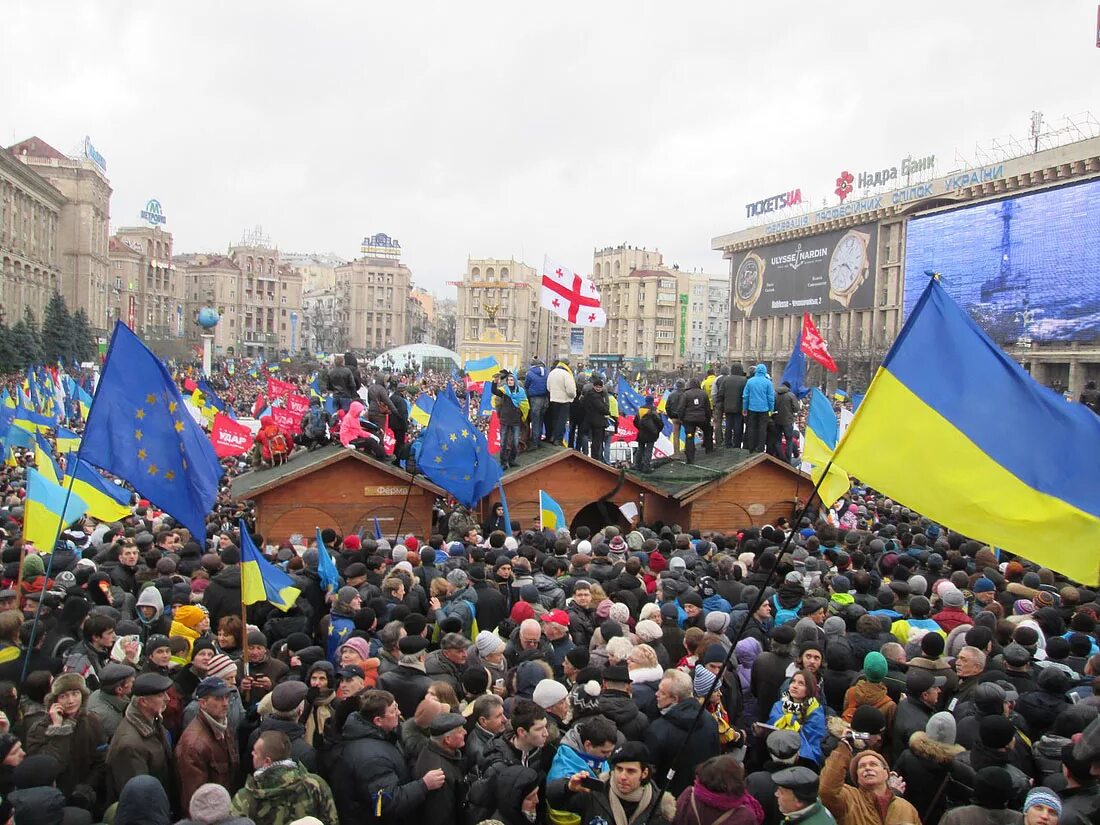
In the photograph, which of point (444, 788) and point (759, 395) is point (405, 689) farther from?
point (759, 395)

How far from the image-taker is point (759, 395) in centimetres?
1602

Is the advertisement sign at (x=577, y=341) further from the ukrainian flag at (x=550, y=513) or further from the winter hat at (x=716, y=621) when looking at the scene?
the winter hat at (x=716, y=621)

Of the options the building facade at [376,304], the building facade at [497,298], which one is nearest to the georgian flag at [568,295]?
the building facade at [497,298]

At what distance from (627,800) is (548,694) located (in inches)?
35.7

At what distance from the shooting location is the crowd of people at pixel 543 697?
4.46 m

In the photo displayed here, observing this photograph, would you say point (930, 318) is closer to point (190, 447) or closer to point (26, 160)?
point (190, 447)

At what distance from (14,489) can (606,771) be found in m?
13.2

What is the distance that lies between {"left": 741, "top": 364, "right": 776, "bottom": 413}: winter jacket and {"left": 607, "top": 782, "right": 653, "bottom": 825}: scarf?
39.4 feet

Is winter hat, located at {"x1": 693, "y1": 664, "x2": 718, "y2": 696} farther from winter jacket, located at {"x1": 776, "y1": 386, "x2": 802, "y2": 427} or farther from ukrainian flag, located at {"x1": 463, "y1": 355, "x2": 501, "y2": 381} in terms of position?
ukrainian flag, located at {"x1": 463, "y1": 355, "x2": 501, "y2": 381}

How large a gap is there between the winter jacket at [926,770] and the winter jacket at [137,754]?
3859mm

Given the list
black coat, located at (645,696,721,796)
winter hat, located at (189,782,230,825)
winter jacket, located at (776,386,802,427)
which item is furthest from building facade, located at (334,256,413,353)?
winter hat, located at (189,782,230,825)

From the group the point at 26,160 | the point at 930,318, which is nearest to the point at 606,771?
the point at 930,318

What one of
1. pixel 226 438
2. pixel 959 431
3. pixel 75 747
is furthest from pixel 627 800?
pixel 226 438

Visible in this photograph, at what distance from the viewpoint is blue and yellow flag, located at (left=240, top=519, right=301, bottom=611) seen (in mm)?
6316
